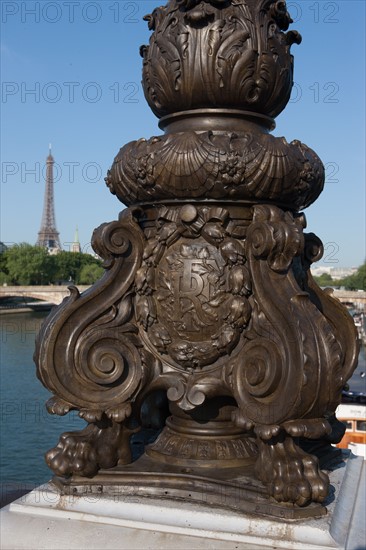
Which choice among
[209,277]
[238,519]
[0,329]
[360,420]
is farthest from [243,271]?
[0,329]

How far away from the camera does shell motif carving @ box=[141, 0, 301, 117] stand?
306 centimetres

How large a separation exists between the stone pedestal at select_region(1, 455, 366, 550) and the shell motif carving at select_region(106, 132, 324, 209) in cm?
146

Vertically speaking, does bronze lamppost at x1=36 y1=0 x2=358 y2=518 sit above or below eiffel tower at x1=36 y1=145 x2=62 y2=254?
below

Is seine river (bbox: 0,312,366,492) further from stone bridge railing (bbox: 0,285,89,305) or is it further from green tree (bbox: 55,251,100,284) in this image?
green tree (bbox: 55,251,100,284)

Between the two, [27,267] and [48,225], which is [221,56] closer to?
[27,267]

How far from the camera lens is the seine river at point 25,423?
1165 centimetres

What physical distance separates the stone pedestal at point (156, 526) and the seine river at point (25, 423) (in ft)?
13.4

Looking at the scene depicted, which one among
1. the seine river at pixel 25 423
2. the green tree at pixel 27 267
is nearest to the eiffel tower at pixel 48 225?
the green tree at pixel 27 267

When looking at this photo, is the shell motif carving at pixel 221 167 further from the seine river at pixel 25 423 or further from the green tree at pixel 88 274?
the green tree at pixel 88 274

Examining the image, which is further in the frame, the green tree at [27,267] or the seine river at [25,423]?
the green tree at [27,267]

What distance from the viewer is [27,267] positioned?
49312mm

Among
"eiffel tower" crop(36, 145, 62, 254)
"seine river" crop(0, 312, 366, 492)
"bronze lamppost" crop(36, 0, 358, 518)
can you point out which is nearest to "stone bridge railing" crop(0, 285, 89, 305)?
"seine river" crop(0, 312, 366, 492)

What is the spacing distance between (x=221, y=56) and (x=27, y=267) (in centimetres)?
4798

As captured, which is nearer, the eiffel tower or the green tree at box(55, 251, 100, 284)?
the green tree at box(55, 251, 100, 284)
